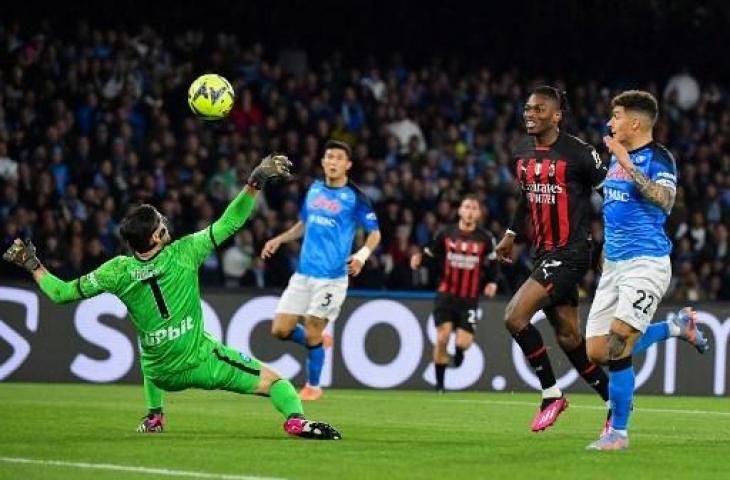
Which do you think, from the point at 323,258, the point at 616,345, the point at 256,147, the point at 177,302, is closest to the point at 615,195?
the point at 616,345

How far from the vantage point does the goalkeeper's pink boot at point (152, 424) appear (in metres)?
10.9

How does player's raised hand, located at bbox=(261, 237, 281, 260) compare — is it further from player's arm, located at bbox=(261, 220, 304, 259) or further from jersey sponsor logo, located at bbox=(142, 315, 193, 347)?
jersey sponsor logo, located at bbox=(142, 315, 193, 347)

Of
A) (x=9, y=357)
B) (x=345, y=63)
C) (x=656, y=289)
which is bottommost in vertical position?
(x=9, y=357)

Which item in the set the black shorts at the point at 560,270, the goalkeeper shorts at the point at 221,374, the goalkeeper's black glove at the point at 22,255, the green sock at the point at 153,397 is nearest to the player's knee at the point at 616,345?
the black shorts at the point at 560,270

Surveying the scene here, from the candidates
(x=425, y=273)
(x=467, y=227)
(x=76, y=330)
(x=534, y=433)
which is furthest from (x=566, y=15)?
(x=534, y=433)

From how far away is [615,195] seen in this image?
10.3 m

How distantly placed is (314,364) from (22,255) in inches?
260

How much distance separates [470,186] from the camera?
962 inches

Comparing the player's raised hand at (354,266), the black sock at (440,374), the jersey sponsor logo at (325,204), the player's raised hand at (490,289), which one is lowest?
the black sock at (440,374)

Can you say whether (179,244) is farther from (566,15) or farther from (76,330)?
(566,15)

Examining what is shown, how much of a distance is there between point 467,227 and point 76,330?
4.75 metres

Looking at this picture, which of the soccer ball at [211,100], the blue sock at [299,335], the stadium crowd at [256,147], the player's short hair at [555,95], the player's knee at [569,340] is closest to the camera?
the player's short hair at [555,95]

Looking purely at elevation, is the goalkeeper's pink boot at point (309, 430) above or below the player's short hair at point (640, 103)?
below

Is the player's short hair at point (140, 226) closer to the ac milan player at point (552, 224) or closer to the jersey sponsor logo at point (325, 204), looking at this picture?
the ac milan player at point (552, 224)
